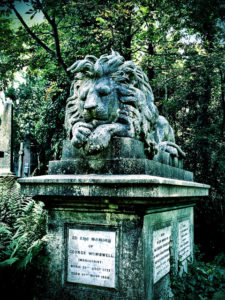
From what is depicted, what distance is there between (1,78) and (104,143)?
673 cm

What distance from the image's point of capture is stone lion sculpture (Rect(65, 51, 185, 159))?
3.08 meters

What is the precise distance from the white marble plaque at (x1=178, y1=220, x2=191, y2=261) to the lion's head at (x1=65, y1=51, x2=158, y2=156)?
1554 mm

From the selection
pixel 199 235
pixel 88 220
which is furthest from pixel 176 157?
pixel 199 235

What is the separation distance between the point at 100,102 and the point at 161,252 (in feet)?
6.23

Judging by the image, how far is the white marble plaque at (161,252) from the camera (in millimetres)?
3037

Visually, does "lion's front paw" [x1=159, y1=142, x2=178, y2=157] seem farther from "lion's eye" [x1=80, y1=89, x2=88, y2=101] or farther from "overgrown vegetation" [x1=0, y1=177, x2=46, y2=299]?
"overgrown vegetation" [x1=0, y1=177, x2=46, y2=299]

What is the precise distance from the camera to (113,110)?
10.7ft

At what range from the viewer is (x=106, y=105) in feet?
10.6

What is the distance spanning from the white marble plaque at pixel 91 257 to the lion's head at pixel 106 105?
0.93 m

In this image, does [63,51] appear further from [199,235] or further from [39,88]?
[39,88]

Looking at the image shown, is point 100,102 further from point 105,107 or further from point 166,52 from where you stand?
point 166,52

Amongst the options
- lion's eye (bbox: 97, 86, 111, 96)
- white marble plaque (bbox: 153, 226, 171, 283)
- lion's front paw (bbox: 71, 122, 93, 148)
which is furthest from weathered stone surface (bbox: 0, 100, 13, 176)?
white marble plaque (bbox: 153, 226, 171, 283)

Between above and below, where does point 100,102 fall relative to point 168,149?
above

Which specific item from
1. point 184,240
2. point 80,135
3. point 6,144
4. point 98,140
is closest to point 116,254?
point 98,140
